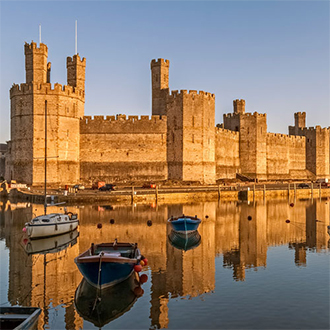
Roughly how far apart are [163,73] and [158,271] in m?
40.6

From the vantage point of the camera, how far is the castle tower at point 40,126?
4262 cm

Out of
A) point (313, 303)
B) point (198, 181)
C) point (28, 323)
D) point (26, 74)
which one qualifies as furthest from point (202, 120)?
point (28, 323)

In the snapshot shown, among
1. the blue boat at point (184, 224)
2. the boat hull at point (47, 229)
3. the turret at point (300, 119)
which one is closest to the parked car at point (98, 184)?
the boat hull at point (47, 229)

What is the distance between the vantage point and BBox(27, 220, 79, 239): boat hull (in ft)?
67.7

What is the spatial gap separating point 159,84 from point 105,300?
43.1 metres

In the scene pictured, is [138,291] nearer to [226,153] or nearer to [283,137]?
[226,153]

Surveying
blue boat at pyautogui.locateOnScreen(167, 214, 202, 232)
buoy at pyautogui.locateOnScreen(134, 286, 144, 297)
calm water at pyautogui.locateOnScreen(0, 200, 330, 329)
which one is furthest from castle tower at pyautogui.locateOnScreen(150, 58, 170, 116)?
buoy at pyautogui.locateOnScreen(134, 286, 144, 297)

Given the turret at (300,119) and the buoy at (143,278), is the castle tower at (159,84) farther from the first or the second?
the buoy at (143,278)

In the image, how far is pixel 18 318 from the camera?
875 cm

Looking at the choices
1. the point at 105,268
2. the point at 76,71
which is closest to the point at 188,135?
the point at 76,71

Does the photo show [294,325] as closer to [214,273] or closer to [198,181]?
[214,273]

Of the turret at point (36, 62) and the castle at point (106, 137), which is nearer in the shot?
the castle at point (106, 137)

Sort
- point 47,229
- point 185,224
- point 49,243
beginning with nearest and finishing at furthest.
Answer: point 49,243
point 47,229
point 185,224

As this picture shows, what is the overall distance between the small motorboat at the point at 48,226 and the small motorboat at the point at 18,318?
38.5 ft
